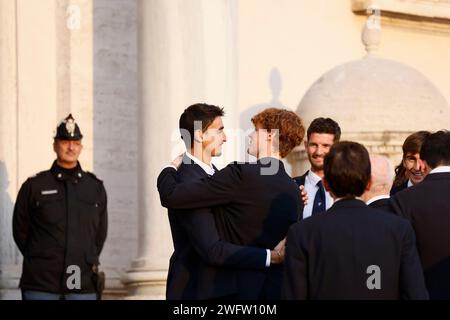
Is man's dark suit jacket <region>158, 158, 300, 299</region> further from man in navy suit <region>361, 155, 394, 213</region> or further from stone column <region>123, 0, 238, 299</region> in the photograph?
stone column <region>123, 0, 238, 299</region>

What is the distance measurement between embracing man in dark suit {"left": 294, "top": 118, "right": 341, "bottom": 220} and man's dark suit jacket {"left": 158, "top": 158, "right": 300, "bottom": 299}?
1465 millimetres

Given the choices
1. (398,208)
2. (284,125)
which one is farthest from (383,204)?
(284,125)

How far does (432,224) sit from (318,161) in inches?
67.7

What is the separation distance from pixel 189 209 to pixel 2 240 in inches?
213

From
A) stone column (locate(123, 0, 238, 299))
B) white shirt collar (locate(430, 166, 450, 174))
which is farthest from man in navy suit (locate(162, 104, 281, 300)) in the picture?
stone column (locate(123, 0, 238, 299))

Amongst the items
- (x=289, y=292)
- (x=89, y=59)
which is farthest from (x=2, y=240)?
(x=289, y=292)

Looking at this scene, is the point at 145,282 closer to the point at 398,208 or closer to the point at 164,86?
the point at 164,86

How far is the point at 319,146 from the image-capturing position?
30.0 feet

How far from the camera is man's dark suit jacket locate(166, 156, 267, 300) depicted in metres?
7.44

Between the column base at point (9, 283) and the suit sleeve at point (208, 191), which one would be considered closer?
the suit sleeve at point (208, 191)

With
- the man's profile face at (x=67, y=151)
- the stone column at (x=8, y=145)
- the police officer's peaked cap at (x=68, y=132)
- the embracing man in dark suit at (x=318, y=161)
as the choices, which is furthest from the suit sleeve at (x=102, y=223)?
the stone column at (x=8, y=145)

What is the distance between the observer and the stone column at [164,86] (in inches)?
482

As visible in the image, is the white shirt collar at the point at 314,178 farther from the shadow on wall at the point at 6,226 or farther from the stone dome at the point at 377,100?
the shadow on wall at the point at 6,226

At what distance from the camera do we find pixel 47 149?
12.9 meters
